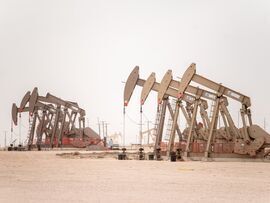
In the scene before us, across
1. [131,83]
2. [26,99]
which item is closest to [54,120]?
[26,99]

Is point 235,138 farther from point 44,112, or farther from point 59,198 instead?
point 44,112

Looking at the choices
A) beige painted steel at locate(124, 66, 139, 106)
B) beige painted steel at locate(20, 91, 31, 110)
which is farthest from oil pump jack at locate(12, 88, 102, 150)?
beige painted steel at locate(124, 66, 139, 106)

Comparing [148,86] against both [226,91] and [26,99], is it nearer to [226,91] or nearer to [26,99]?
[226,91]

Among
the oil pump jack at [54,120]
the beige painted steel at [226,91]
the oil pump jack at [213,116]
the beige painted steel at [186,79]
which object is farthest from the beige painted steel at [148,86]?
the oil pump jack at [54,120]

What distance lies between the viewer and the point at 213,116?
24422mm

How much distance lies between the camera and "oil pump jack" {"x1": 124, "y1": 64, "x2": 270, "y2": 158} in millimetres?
23938

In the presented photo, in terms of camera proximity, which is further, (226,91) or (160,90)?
(160,90)

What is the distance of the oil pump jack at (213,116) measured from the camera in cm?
2394

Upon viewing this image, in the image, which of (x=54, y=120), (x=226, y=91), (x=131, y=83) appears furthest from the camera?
(x=54, y=120)

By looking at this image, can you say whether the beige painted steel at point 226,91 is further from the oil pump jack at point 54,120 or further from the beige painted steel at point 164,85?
the oil pump jack at point 54,120

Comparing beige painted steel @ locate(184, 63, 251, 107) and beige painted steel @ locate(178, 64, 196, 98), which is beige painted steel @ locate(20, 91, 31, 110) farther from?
beige painted steel @ locate(184, 63, 251, 107)

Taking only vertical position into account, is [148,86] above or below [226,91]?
above

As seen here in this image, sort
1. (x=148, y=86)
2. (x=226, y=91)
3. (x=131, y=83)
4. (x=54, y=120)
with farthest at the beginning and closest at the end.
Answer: (x=54, y=120), (x=131, y=83), (x=148, y=86), (x=226, y=91)

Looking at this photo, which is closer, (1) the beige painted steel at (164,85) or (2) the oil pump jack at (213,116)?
(2) the oil pump jack at (213,116)
